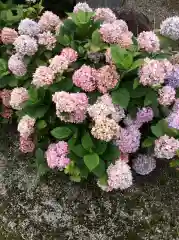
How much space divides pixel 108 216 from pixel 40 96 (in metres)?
0.82

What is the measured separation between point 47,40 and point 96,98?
516 mm

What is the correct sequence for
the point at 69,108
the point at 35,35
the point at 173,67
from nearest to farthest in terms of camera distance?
1. the point at 69,108
2. the point at 173,67
3. the point at 35,35

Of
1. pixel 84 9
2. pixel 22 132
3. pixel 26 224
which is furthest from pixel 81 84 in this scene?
pixel 26 224

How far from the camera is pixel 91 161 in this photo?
8.46 feet

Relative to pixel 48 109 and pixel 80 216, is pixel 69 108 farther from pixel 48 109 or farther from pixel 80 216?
pixel 80 216

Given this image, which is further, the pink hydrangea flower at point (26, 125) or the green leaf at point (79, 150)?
the pink hydrangea flower at point (26, 125)

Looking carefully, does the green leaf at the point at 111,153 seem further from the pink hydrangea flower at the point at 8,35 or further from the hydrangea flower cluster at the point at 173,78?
the pink hydrangea flower at the point at 8,35

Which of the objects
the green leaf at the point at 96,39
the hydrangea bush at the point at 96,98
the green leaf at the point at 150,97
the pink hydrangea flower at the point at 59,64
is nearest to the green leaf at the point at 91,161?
the hydrangea bush at the point at 96,98

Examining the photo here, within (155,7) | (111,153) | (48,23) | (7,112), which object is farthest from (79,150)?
(155,7)

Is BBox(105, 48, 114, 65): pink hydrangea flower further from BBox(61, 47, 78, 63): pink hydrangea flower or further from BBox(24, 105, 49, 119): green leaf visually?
BBox(24, 105, 49, 119): green leaf

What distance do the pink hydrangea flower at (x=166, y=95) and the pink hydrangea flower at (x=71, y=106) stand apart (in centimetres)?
42

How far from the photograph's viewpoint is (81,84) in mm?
2717

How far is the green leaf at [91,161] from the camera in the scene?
2555mm

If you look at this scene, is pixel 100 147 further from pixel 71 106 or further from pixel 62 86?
pixel 62 86
